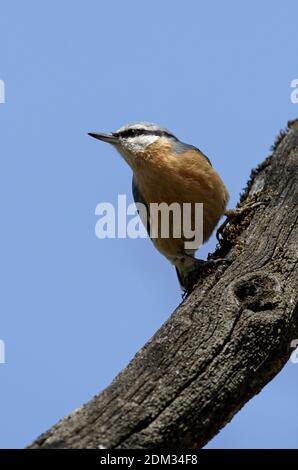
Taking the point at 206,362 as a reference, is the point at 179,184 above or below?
above

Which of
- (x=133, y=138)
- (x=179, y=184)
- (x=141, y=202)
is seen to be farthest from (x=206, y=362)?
(x=133, y=138)

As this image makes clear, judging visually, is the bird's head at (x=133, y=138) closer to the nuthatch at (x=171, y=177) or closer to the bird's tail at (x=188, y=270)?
the nuthatch at (x=171, y=177)

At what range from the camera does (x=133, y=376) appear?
337 cm

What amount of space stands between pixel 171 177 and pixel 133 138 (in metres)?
0.53

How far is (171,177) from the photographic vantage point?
17.5ft

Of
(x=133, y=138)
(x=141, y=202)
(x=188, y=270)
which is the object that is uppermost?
(x=133, y=138)

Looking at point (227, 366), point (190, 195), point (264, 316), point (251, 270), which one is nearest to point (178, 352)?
point (227, 366)

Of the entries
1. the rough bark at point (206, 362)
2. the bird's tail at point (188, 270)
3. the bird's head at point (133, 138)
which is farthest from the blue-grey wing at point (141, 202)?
the rough bark at point (206, 362)

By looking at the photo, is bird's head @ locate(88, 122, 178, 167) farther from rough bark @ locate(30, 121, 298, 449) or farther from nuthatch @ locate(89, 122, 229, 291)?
rough bark @ locate(30, 121, 298, 449)

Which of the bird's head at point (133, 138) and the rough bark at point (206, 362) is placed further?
the bird's head at point (133, 138)

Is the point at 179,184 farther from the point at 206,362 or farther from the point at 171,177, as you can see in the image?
the point at 206,362

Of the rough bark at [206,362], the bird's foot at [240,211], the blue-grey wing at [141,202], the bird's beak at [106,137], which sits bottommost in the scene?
the rough bark at [206,362]

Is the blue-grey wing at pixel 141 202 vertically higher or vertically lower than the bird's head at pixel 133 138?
lower

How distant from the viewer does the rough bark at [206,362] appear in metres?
3.12
